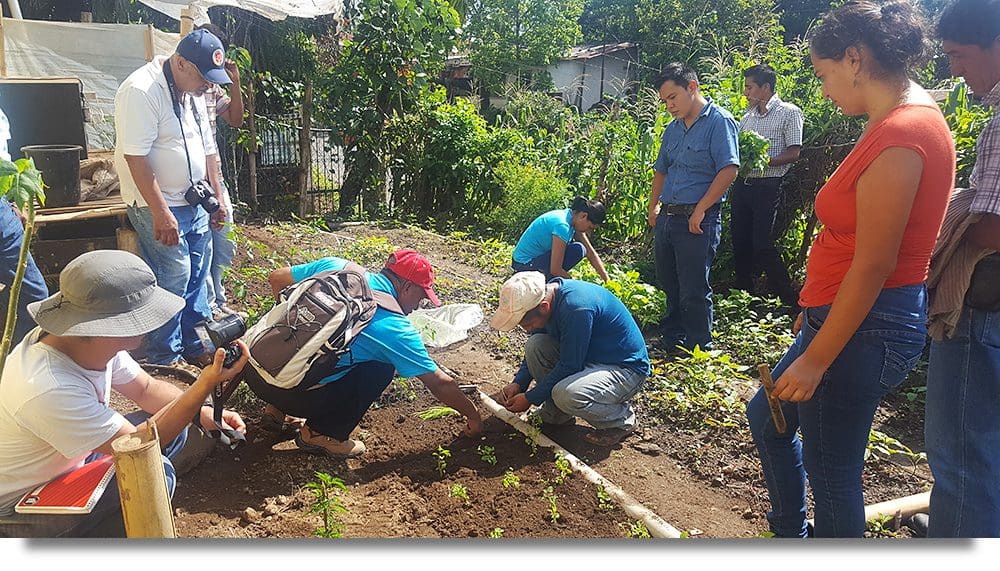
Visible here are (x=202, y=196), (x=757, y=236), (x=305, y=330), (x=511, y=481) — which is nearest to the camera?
(x=305, y=330)

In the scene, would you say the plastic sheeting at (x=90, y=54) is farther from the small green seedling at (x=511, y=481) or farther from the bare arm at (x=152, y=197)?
the small green seedling at (x=511, y=481)

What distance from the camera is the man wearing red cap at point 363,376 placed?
262 cm

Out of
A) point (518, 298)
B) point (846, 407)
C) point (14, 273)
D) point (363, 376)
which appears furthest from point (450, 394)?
point (14, 273)

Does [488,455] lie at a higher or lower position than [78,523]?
lower

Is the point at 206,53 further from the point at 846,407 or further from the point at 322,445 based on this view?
the point at 846,407

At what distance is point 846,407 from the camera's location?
1.80 meters

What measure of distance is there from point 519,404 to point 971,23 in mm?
2015

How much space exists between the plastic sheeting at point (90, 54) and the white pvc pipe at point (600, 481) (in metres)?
1.92

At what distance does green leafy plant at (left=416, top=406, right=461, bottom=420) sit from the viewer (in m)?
3.01

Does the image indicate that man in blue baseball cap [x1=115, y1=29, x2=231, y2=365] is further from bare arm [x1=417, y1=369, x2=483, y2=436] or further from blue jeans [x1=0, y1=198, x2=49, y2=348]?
bare arm [x1=417, y1=369, x2=483, y2=436]

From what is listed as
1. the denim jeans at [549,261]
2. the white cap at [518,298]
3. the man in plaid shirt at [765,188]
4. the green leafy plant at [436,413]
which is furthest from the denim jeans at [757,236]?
the green leafy plant at [436,413]

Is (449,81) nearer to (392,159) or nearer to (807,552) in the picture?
(392,159)

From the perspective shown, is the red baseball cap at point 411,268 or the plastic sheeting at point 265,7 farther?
the red baseball cap at point 411,268

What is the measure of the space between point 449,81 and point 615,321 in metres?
3.26
